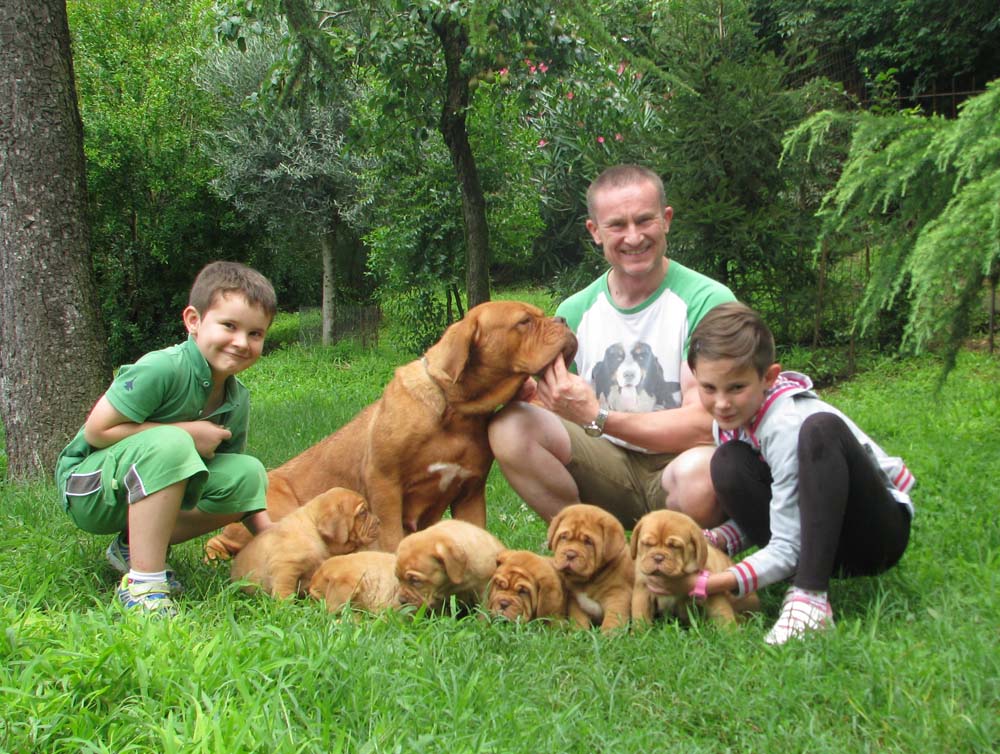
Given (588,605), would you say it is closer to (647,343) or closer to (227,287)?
(647,343)

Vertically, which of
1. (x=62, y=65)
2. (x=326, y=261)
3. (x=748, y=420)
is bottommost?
(x=326, y=261)

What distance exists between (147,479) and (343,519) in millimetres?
895

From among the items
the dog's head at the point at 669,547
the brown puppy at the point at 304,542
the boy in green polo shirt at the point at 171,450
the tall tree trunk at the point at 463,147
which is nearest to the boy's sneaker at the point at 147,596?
the boy in green polo shirt at the point at 171,450

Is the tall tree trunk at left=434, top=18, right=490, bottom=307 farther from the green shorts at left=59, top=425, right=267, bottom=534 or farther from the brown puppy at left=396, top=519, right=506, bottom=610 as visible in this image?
the brown puppy at left=396, top=519, right=506, bottom=610

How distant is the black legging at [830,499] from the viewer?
329 cm

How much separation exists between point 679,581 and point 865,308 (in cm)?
178

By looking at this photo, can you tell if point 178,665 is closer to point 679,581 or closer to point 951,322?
point 679,581

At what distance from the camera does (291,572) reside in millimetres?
3867

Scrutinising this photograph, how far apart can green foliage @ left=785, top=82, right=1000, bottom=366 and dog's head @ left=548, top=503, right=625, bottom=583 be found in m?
1.49

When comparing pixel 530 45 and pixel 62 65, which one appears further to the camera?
pixel 530 45

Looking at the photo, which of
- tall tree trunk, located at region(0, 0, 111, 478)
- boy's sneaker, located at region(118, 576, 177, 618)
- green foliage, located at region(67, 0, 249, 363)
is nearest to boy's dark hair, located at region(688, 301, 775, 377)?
boy's sneaker, located at region(118, 576, 177, 618)

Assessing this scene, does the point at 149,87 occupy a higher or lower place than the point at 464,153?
higher

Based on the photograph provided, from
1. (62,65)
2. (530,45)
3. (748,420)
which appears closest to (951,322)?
(748,420)

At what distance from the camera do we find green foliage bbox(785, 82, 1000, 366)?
3414mm
